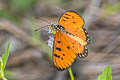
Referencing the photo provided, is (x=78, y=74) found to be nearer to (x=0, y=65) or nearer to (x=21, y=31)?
(x=21, y=31)

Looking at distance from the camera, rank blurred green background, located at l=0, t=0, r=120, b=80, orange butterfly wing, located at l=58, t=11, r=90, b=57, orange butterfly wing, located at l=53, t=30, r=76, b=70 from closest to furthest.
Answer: orange butterfly wing, located at l=53, t=30, r=76, b=70 < orange butterfly wing, located at l=58, t=11, r=90, b=57 < blurred green background, located at l=0, t=0, r=120, b=80

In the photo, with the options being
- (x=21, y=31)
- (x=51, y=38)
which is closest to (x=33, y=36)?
(x=21, y=31)

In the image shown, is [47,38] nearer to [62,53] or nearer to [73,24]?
[73,24]

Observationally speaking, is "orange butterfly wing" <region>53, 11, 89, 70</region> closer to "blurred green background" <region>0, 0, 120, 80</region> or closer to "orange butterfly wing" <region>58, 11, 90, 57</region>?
"orange butterfly wing" <region>58, 11, 90, 57</region>

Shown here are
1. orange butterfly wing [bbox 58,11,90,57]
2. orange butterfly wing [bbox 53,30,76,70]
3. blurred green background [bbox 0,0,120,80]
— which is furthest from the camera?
blurred green background [bbox 0,0,120,80]

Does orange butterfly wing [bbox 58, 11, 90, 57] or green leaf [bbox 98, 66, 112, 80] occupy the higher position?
orange butterfly wing [bbox 58, 11, 90, 57]

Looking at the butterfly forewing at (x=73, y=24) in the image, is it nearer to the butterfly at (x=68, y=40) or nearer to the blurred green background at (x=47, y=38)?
the butterfly at (x=68, y=40)

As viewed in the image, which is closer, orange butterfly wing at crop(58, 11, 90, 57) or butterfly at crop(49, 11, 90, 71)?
butterfly at crop(49, 11, 90, 71)

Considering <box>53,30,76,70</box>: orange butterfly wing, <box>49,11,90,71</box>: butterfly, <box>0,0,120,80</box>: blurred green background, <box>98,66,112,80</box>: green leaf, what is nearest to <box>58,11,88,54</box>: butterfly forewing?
<box>49,11,90,71</box>: butterfly
